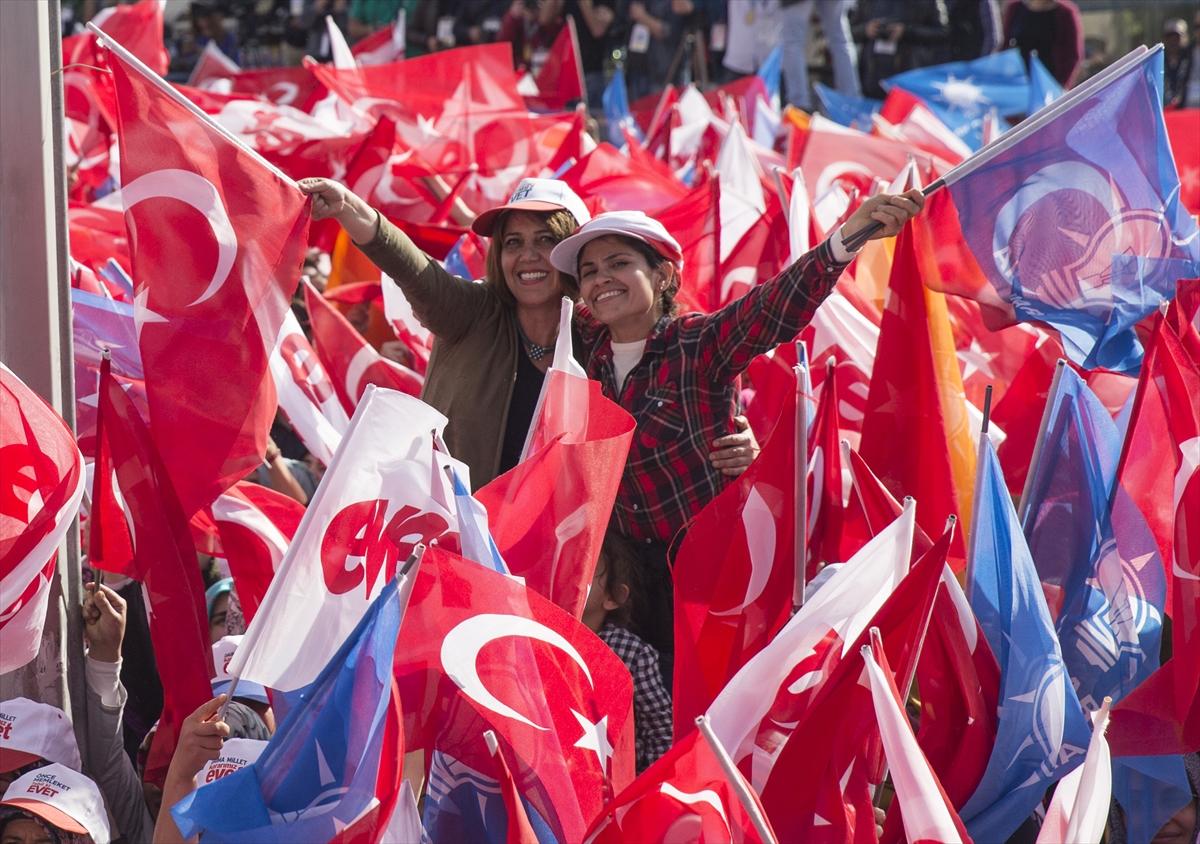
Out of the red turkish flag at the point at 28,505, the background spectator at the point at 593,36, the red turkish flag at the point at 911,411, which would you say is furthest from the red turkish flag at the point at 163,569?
the background spectator at the point at 593,36

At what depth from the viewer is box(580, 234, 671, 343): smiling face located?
337 centimetres

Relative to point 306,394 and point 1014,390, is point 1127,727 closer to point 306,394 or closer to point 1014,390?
point 1014,390

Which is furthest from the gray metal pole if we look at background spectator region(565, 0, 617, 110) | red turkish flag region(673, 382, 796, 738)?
background spectator region(565, 0, 617, 110)

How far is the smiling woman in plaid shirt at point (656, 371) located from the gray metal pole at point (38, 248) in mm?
1143

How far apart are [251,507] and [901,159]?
15.4ft

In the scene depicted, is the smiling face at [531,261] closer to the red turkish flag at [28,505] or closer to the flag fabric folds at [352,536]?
the flag fabric folds at [352,536]

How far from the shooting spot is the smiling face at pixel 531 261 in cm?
353

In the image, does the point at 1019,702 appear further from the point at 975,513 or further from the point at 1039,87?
the point at 1039,87

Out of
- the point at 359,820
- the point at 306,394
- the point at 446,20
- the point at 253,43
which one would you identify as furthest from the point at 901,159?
the point at 253,43

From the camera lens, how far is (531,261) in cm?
354

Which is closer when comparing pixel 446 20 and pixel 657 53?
pixel 657 53

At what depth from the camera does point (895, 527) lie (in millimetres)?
2746

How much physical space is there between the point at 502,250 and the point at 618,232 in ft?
1.23

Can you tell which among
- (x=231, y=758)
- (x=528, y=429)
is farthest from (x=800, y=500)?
(x=231, y=758)
